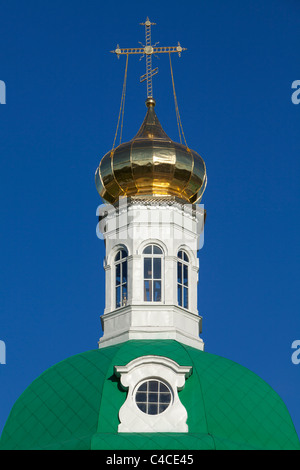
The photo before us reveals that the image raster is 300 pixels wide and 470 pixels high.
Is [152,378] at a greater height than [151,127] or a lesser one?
lesser

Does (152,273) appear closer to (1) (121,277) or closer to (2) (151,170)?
(1) (121,277)

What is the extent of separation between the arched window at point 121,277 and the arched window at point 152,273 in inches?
24.3

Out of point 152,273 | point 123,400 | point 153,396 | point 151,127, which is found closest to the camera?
point 123,400

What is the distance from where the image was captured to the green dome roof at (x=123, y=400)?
120ft

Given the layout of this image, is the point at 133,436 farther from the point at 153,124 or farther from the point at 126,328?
the point at 153,124

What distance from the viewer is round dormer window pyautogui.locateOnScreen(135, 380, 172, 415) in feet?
123

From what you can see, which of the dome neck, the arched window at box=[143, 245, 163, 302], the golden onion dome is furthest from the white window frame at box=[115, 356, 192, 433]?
the dome neck

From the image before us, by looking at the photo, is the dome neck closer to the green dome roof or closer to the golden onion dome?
the golden onion dome

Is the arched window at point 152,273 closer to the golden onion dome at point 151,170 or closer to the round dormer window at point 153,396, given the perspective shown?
the golden onion dome at point 151,170

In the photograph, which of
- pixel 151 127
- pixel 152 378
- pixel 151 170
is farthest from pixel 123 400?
pixel 151 127

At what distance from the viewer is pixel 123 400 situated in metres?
37.5

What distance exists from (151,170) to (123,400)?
24.8ft

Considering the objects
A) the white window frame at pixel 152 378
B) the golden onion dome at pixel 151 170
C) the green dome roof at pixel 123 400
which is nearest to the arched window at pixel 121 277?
the golden onion dome at pixel 151 170

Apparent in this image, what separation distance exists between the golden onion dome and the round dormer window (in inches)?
261
